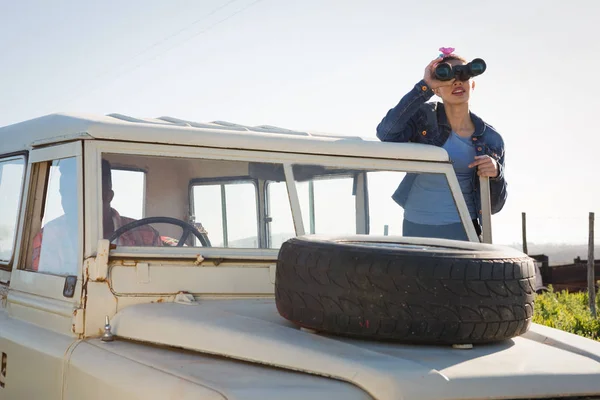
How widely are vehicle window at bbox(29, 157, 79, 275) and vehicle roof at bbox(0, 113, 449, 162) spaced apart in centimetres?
16

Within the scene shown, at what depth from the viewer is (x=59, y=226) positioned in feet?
11.6

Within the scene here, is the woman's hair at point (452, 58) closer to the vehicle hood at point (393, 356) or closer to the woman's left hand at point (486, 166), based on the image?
the woman's left hand at point (486, 166)

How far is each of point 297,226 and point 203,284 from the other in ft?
1.88

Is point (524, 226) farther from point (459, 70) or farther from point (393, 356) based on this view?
point (393, 356)

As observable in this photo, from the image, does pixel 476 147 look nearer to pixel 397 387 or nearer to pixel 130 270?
pixel 130 270

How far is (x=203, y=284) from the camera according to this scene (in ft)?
11.0

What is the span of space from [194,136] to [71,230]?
687mm

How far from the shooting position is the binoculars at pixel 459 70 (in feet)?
13.6

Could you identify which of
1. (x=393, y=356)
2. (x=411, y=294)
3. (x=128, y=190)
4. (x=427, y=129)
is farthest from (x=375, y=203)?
(x=393, y=356)

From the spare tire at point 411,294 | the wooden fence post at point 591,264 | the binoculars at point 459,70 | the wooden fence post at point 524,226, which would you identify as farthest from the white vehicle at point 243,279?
the wooden fence post at point 524,226

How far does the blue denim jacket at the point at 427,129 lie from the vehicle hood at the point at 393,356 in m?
1.37

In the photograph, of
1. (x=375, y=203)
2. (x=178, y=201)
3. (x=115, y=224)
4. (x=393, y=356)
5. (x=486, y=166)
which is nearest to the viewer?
(x=393, y=356)

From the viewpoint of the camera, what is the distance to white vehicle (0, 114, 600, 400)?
8.00ft

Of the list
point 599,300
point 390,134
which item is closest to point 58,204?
point 390,134
